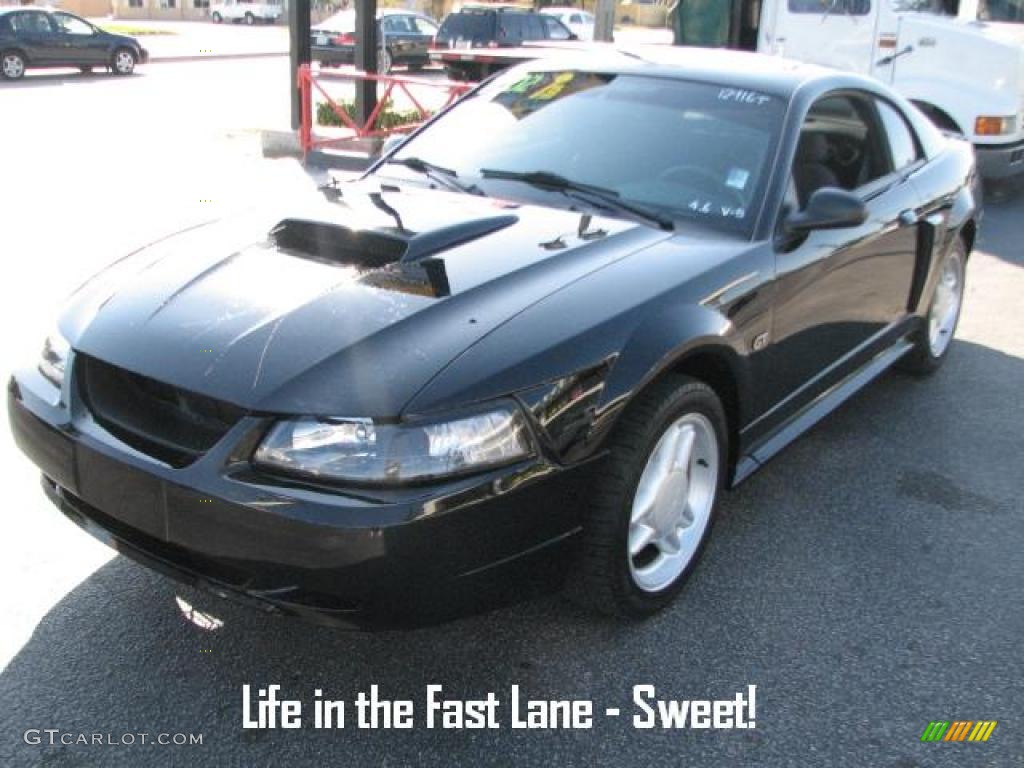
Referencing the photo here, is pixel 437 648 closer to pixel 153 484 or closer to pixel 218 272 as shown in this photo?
pixel 153 484

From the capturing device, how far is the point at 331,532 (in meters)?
2.21

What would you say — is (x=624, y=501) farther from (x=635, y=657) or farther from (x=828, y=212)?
(x=828, y=212)

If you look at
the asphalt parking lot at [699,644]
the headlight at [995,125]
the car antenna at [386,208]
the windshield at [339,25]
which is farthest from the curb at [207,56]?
the asphalt parking lot at [699,644]

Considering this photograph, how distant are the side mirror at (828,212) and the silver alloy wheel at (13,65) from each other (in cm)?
2215

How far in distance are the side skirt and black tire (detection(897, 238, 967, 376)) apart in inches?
7.3

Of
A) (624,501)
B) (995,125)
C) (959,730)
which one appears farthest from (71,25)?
(959,730)

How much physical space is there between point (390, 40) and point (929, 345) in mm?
25155

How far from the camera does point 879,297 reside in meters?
4.25

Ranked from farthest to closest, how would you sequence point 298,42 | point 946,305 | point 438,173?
point 298,42, point 946,305, point 438,173

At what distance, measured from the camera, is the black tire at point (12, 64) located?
21.1 metres

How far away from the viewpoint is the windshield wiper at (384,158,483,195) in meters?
3.68

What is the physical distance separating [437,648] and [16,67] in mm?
22602

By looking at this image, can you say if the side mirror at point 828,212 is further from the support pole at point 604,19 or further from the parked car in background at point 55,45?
the parked car in background at point 55,45

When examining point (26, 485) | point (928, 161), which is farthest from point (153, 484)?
→ point (928, 161)
